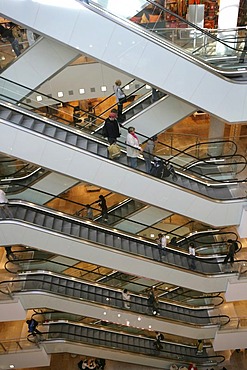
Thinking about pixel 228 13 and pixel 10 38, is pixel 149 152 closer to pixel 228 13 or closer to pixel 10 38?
pixel 228 13

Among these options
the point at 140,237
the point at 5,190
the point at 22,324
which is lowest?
the point at 22,324

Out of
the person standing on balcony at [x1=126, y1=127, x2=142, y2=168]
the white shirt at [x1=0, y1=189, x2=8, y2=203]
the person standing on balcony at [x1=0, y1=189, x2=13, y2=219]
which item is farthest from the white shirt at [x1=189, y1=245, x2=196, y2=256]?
the white shirt at [x1=0, y1=189, x2=8, y2=203]

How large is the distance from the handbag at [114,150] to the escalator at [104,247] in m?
2.44

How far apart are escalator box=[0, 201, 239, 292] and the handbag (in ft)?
8.00

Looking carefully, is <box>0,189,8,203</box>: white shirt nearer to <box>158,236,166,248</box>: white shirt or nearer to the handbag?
the handbag

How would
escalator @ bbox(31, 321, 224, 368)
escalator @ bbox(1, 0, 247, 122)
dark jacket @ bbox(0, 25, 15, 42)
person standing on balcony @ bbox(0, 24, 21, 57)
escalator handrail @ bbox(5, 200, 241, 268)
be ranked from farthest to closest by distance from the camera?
A: escalator @ bbox(31, 321, 224, 368) → escalator handrail @ bbox(5, 200, 241, 268) → dark jacket @ bbox(0, 25, 15, 42) → person standing on balcony @ bbox(0, 24, 21, 57) → escalator @ bbox(1, 0, 247, 122)

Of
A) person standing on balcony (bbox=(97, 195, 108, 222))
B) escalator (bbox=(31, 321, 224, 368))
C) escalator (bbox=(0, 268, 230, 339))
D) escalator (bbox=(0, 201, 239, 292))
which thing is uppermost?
person standing on balcony (bbox=(97, 195, 108, 222))

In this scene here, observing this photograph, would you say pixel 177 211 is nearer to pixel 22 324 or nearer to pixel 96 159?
pixel 96 159

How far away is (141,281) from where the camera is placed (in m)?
13.8

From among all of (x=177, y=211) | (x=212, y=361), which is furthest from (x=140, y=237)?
(x=212, y=361)

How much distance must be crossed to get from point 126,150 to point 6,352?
8.00 metres

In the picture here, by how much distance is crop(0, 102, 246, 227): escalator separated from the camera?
29.8ft

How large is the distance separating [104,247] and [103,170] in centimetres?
252

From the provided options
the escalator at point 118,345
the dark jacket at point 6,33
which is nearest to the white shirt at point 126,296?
the escalator at point 118,345
